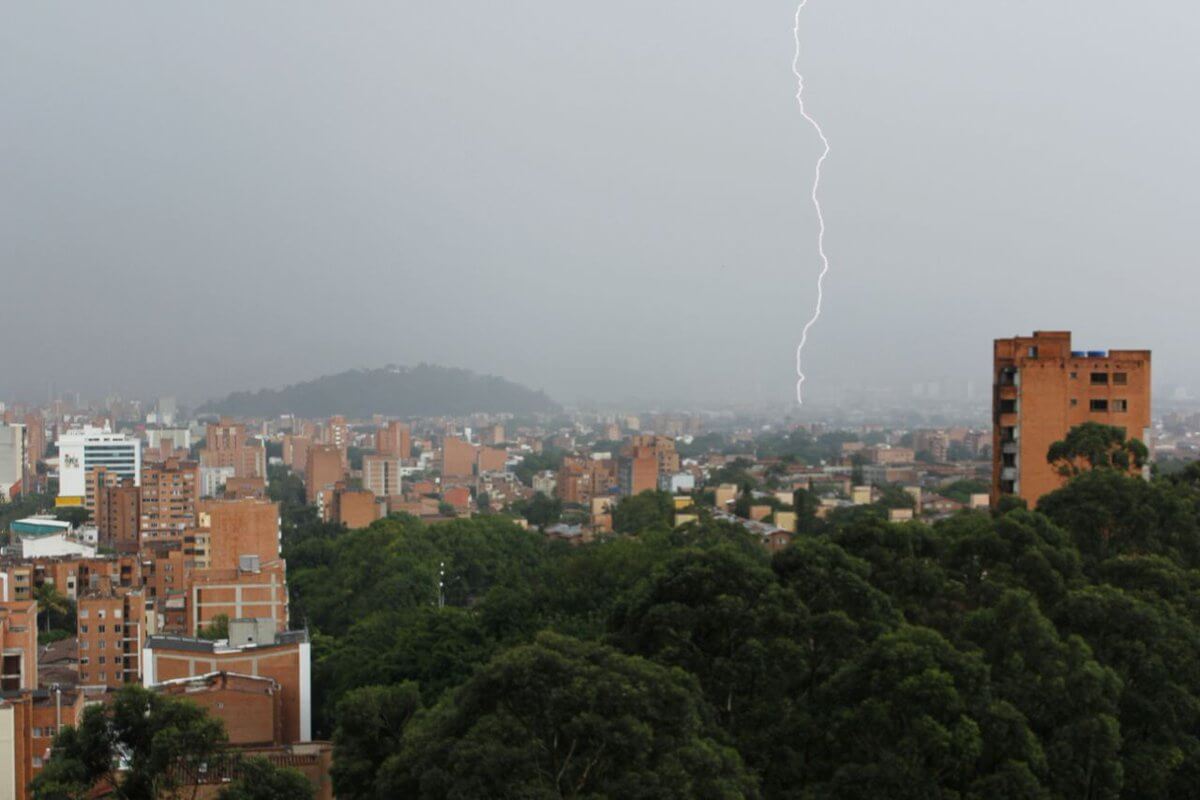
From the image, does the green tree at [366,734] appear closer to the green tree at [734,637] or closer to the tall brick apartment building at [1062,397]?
the green tree at [734,637]

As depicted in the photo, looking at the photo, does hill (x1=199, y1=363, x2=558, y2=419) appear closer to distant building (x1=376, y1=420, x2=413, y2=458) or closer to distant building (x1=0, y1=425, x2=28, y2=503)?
distant building (x1=376, y1=420, x2=413, y2=458)

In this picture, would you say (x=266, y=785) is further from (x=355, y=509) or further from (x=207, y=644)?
(x=355, y=509)

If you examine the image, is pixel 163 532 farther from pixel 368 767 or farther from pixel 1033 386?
pixel 368 767

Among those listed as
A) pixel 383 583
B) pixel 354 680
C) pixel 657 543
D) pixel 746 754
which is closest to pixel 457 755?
pixel 746 754

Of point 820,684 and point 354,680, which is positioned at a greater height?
point 820,684

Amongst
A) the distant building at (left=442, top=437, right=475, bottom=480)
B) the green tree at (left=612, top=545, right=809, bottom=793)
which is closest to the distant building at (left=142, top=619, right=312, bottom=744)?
the green tree at (left=612, top=545, right=809, bottom=793)
